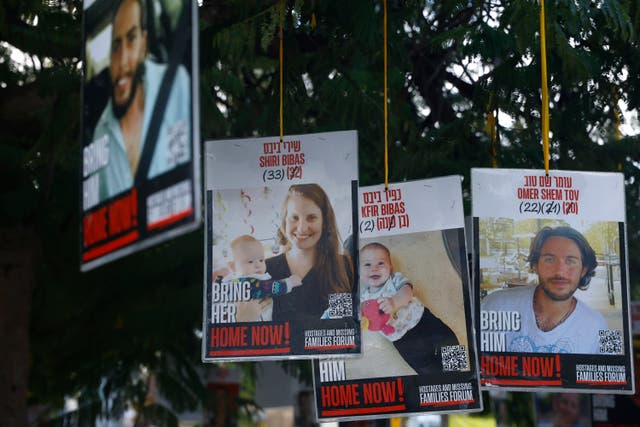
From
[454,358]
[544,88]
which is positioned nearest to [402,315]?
[454,358]

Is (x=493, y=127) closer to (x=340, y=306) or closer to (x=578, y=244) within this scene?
(x=578, y=244)

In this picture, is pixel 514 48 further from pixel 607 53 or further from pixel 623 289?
pixel 623 289

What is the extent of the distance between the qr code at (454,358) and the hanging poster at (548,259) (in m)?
0.10

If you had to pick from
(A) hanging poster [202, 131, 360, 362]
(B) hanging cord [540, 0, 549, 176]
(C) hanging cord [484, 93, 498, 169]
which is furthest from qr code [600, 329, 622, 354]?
(C) hanging cord [484, 93, 498, 169]

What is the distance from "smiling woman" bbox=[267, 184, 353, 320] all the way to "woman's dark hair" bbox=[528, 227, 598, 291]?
3.56ft

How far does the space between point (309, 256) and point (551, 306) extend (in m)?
1.36

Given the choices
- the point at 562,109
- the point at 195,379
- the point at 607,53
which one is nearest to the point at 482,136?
the point at 562,109

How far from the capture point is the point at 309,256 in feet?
17.9

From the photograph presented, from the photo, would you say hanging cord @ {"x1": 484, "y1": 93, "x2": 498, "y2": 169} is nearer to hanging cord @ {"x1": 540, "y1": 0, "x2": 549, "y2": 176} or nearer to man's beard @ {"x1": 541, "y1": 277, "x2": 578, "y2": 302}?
hanging cord @ {"x1": 540, "y1": 0, "x2": 549, "y2": 176}

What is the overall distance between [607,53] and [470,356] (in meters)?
2.44

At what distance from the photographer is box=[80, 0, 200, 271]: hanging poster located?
3.50 meters

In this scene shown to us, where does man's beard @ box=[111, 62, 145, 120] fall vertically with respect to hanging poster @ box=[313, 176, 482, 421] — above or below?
above

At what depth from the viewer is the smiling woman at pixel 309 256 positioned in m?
5.37

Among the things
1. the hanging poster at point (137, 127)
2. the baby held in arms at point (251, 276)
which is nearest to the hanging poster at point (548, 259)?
the baby held in arms at point (251, 276)
